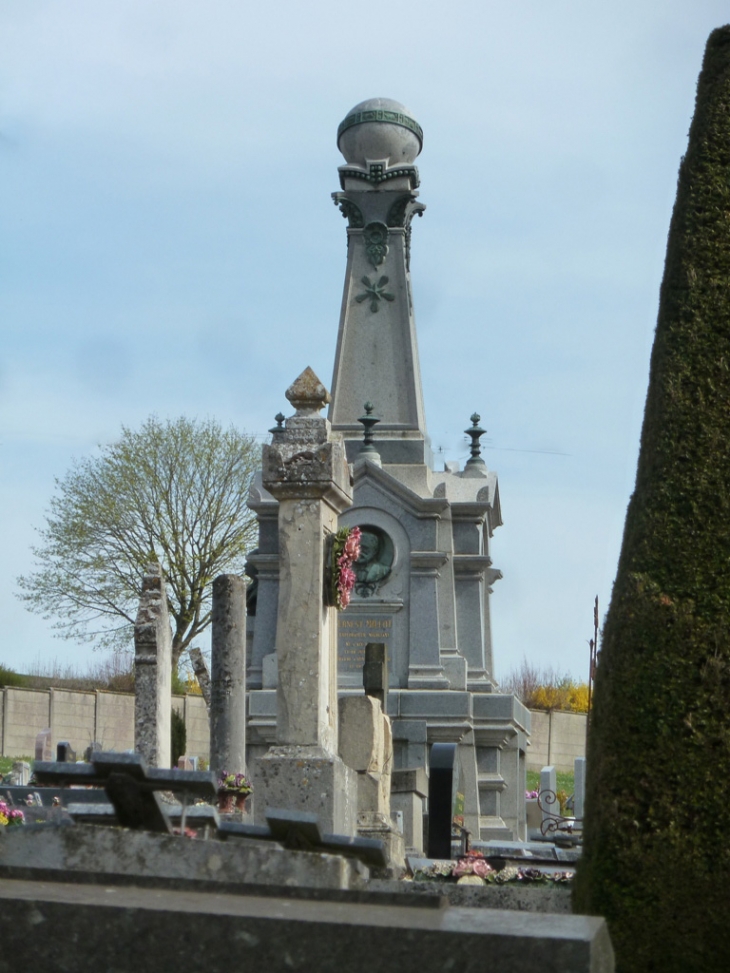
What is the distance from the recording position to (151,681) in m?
A: 13.5

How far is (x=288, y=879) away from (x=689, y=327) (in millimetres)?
4370

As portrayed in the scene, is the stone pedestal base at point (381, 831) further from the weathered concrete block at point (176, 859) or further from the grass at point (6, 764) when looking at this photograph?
the grass at point (6, 764)

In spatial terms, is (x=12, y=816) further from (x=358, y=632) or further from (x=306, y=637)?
(x=358, y=632)

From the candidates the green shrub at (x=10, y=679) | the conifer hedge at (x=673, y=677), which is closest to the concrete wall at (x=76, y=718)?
the green shrub at (x=10, y=679)

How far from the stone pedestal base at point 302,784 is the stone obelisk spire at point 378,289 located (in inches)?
441

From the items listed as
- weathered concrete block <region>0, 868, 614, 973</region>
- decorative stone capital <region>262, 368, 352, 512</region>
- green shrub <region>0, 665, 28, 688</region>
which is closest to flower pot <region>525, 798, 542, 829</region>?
decorative stone capital <region>262, 368, 352, 512</region>

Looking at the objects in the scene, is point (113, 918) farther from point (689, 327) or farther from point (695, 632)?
point (689, 327)

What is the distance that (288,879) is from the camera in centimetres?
337

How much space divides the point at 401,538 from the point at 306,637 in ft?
32.5

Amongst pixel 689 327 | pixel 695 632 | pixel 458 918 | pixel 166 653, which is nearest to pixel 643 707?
pixel 695 632

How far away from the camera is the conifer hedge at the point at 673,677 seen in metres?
5.74

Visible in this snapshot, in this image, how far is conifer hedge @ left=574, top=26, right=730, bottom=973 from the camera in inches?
226

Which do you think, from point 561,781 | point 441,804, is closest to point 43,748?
point 561,781

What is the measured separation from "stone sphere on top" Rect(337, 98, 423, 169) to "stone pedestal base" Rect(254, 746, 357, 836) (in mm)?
13176
